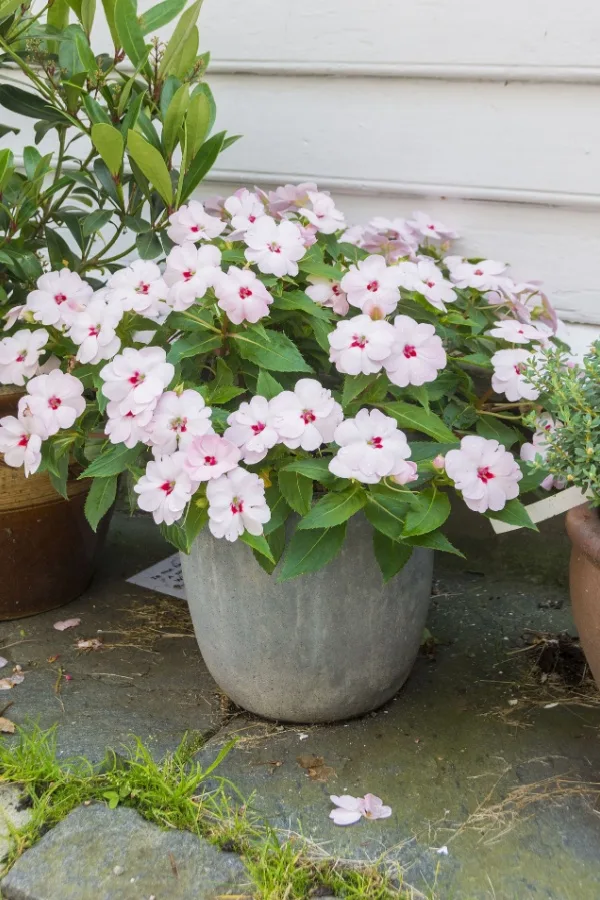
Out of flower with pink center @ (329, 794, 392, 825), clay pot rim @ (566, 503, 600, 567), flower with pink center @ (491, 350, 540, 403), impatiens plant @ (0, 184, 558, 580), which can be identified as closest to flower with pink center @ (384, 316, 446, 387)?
impatiens plant @ (0, 184, 558, 580)

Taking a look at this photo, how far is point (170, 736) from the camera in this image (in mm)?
1710

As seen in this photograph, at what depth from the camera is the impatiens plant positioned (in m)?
1.37

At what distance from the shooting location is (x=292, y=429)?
53.9 inches

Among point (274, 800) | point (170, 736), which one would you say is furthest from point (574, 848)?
point (170, 736)

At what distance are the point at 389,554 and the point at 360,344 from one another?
34 centimetres

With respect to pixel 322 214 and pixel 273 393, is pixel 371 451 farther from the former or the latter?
pixel 322 214

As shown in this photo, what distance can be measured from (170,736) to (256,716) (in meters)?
0.17

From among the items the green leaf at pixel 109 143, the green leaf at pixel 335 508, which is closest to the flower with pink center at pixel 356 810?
the green leaf at pixel 335 508

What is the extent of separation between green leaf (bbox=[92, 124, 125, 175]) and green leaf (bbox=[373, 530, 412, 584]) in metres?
0.84

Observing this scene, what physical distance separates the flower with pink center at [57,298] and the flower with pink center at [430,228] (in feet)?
2.64

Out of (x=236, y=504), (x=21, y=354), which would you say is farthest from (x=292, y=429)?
(x=21, y=354)

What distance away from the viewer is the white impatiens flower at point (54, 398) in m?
1.53

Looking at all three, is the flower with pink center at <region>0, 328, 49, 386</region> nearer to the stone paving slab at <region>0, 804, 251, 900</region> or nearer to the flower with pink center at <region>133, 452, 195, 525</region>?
the flower with pink center at <region>133, 452, 195, 525</region>

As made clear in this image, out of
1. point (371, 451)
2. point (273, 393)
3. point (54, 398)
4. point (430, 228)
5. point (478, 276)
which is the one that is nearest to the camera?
point (371, 451)
